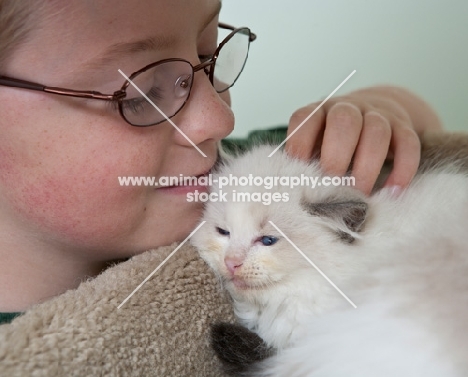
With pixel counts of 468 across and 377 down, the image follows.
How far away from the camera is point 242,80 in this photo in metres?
1.76

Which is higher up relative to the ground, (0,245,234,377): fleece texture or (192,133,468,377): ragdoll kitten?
(192,133,468,377): ragdoll kitten

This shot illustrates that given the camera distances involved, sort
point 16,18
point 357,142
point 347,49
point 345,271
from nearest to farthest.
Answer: point 16,18, point 345,271, point 357,142, point 347,49

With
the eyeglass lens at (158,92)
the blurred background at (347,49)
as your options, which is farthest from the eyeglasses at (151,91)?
the blurred background at (347,49)

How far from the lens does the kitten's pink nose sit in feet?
2.80

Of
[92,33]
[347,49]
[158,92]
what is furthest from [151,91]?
[347,49]

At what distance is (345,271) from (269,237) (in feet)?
0.44

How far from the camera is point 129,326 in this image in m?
0.72

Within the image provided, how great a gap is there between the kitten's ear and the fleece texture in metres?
0.22

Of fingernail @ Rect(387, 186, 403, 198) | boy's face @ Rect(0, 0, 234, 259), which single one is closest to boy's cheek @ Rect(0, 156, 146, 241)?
boy's face @ Rect(0, 0, 234, 259)

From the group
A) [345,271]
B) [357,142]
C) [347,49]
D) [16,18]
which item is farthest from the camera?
[347,49]

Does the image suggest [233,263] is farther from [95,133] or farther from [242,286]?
[95,133]

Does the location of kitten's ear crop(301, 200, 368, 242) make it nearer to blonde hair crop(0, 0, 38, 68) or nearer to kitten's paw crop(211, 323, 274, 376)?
kitten's paw crop(211, 323, 274, 376)

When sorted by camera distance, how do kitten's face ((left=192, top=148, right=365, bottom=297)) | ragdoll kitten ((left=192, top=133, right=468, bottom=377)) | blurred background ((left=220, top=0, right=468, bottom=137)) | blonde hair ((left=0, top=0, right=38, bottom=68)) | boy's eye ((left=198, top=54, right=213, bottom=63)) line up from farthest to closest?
1. blurred background ((left=220, top=0, right=468, bottom=137))
2. boy's eye ((left=198, top=54, right=213, bottom=63))
3. kitten's face ((left=192, top=148, right=365, bottom=297))
4. blonde hair ((left=0, top=0, right=38, bottom=68))
5. ragdoll kitten ((left=192, top=133, right=468, bottom=377))

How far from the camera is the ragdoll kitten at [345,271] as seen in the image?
60cm
